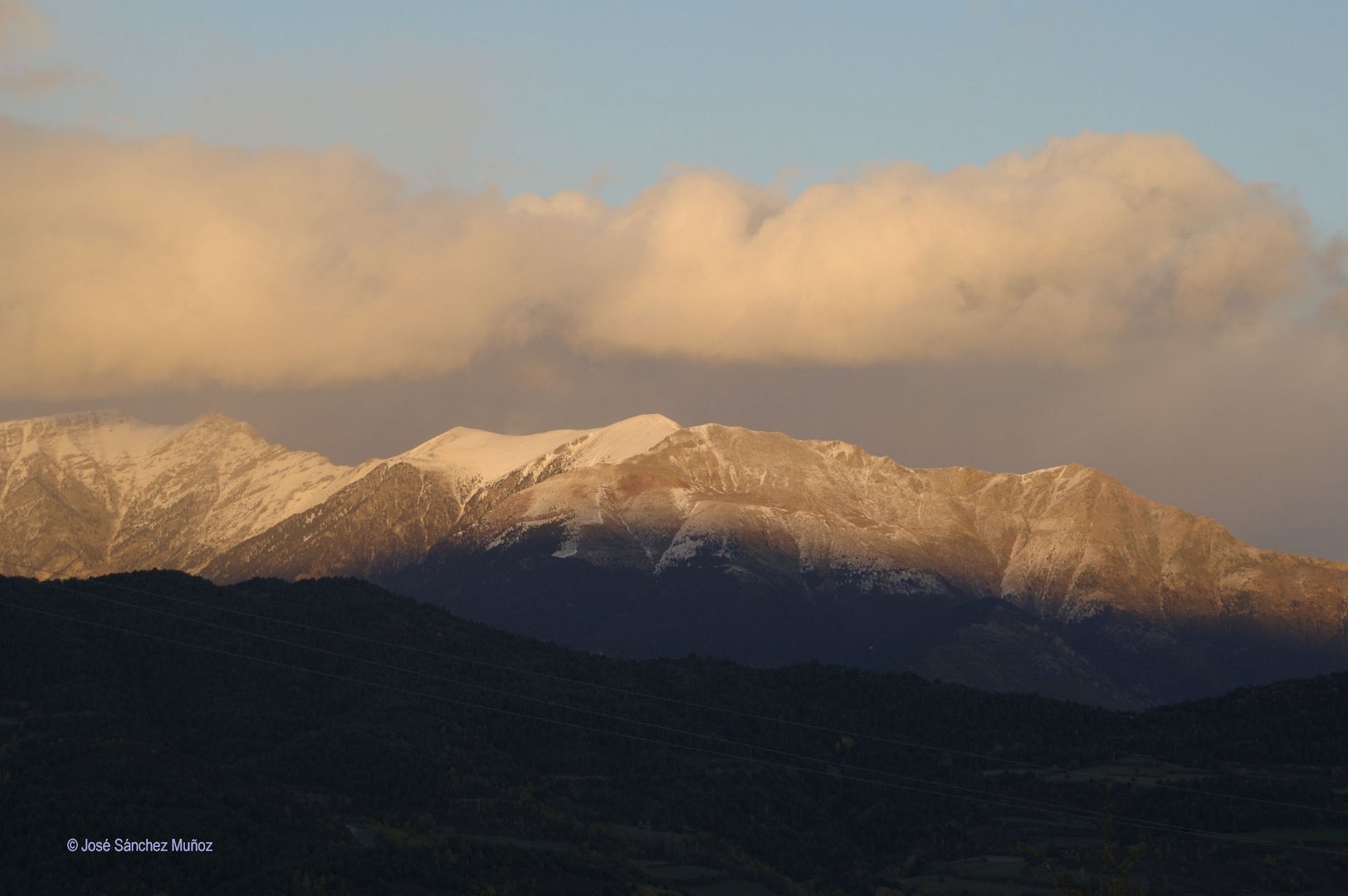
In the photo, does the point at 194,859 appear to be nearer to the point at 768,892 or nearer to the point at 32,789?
the point at 32,789

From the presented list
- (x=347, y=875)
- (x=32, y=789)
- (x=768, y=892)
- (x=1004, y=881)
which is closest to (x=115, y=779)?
(x=32, y=789)

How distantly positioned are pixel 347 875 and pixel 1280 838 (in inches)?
3742

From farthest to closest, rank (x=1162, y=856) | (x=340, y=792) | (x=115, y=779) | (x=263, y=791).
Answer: (x=340, y=792) → (x=1162, y=856) → (x=263, y=791) → (x=115, y=779)

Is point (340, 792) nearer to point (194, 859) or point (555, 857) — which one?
point (555, 857)

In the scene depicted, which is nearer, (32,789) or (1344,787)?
(32,789)

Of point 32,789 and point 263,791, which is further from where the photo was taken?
point 263,791

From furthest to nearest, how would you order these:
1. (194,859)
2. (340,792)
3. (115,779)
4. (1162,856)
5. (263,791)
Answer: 1. (340,792)
2. (1162,856)
3. (263,791)
4. (115,779)
5. (194,859)

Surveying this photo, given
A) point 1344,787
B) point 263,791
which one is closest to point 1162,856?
point 1344,787

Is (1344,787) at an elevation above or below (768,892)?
above

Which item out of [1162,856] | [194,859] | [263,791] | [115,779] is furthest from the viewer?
[1162,856]

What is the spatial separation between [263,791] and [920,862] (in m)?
74.6

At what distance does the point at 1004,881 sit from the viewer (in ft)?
587

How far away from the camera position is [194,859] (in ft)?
470

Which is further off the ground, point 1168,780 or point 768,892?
point 1168,780
